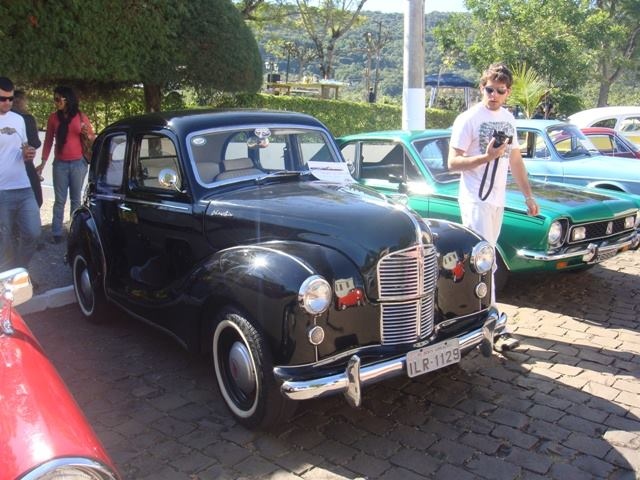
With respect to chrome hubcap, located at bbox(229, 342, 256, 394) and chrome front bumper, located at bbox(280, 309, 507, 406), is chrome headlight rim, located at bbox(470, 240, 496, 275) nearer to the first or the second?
chrome front bumper, located at bbox(280, 309, 507, 406)

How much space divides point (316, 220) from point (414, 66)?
18.2 ft

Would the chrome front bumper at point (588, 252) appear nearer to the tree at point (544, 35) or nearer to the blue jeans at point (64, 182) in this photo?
the blue jeans at point (64, 182)

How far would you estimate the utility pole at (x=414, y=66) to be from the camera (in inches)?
328

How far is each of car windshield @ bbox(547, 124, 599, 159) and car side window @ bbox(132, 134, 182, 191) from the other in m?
5.63

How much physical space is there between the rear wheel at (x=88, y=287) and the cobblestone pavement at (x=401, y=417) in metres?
0.24

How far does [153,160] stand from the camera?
15.4 feet

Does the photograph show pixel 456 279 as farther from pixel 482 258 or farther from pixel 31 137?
pixel 31 137

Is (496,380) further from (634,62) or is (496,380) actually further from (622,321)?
(634,62)

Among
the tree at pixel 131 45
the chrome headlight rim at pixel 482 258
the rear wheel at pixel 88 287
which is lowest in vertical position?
the rear wheel at pixel 88 287

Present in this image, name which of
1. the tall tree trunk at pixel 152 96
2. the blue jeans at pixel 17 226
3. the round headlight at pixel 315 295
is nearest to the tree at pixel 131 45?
the tall tree trunk at pixel 152 96

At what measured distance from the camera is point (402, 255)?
348 centimetres

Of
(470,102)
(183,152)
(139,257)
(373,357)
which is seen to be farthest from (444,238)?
(470,102)

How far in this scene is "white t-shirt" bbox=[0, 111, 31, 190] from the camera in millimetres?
5125

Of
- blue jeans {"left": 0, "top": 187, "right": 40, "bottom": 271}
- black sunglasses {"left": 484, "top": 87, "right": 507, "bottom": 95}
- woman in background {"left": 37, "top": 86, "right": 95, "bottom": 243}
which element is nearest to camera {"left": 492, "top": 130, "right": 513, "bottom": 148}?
black sunglasses {"left": 484, "top": 87, "right": 507, "bottom": 95}
